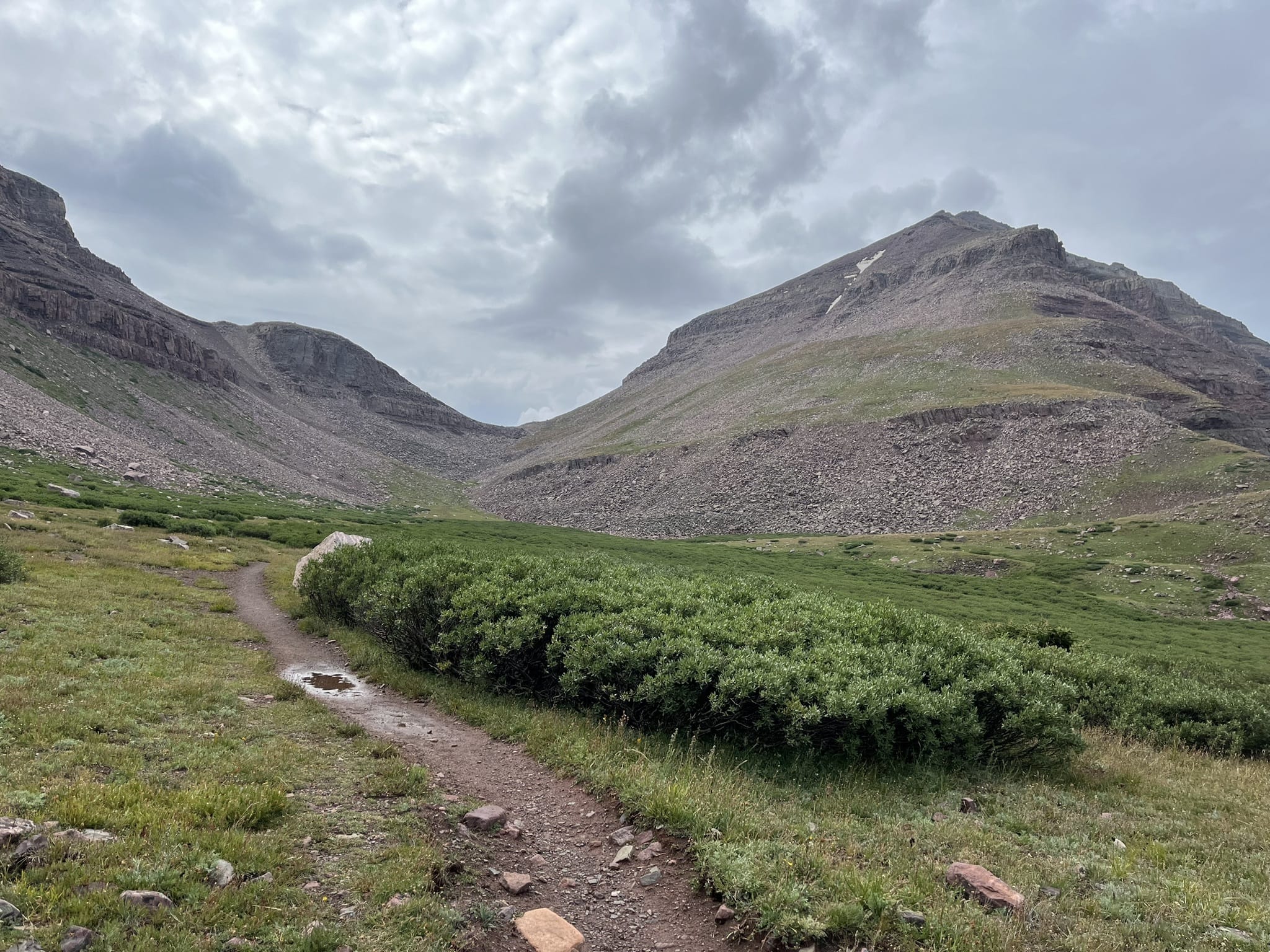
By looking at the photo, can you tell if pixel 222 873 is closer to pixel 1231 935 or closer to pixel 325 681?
pixel 1231 935

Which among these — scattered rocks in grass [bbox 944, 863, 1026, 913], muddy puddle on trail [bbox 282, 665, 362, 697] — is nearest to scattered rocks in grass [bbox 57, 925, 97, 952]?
scattered rocks in grass [bbox 944, 863, 1026, 913]

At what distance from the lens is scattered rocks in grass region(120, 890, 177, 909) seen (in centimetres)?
493

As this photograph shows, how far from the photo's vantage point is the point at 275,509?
218ft

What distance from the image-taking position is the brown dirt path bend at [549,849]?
6.31 m

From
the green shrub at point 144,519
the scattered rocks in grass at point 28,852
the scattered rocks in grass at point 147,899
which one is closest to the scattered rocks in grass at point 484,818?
the scattered rocks in grass at point 147,899

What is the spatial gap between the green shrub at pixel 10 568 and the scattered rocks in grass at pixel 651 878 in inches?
892

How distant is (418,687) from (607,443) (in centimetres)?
12013

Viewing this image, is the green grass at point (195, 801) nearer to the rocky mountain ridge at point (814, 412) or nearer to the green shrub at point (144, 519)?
the green shrub at point (144, 519)

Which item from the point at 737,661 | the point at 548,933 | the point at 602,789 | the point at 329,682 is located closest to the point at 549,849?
the point at 602,789

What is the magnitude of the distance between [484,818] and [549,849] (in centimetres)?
102

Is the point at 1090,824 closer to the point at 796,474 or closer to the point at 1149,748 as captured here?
the point at 1149,748

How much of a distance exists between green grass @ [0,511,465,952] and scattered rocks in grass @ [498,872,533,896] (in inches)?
31.9

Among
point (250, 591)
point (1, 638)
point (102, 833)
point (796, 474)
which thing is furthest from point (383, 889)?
point (796, 474)

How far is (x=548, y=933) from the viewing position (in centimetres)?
600
